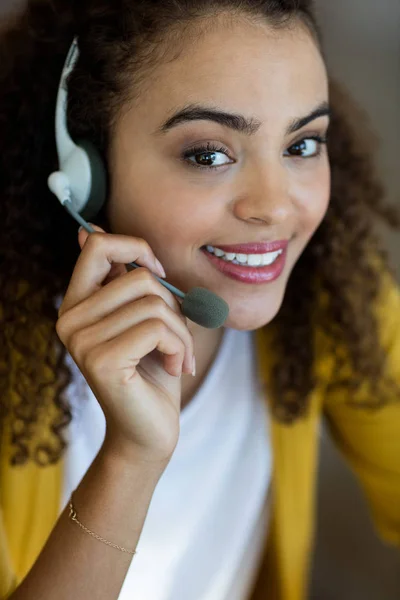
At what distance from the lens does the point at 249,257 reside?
3.02 ft

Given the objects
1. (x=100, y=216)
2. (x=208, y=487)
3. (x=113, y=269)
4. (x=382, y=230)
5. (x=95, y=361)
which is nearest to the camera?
(x=95, y=361)

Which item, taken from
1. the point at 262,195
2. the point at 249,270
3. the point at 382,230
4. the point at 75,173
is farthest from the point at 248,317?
the point at 382,230

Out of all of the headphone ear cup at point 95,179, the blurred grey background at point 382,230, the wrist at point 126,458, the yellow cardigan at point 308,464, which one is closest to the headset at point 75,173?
the headphone ear cup at point 95,179

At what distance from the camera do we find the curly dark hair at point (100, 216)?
2.93ft

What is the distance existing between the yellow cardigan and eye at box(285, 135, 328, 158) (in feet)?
1.24

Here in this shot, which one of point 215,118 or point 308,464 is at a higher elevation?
point 215,118

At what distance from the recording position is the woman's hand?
76cm

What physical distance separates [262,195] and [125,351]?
0.27m

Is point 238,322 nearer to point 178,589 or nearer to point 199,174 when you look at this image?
point 199,174

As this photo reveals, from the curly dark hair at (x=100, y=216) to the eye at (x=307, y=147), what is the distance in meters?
0.16

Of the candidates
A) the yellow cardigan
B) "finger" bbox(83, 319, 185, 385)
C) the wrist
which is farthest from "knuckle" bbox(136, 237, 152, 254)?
the yellow cardigan

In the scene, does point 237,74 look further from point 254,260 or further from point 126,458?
point 126,458

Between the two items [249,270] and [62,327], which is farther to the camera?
[249,270]

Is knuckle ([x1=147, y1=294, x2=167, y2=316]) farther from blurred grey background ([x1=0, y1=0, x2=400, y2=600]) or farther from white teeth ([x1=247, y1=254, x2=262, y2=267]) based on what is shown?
blurred grey background ([x1=0, y1=0, x2=400, y2=600])
